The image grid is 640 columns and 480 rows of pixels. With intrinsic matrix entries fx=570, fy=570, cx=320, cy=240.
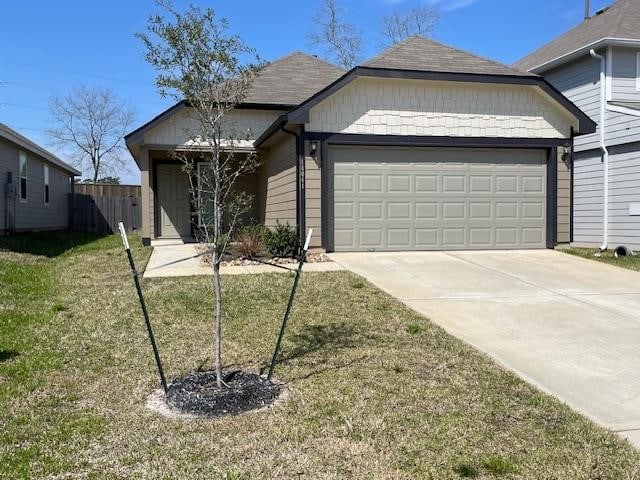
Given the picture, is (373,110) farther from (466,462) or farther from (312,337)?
(466,462)

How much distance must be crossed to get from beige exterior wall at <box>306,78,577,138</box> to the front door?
709 cm

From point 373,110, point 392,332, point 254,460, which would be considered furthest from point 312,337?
point 373,110

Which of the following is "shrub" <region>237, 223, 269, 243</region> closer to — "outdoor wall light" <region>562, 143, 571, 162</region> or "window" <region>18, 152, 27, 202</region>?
"outdoor wall light" <region>562, 143, 571, 162</region>

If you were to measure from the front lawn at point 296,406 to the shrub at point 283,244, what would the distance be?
3.85m

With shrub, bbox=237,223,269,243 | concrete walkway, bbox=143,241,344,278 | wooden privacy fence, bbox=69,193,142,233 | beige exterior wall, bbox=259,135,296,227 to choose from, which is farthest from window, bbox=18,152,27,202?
shrub, bbox=237,223,269,243

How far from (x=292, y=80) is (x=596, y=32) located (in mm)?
7992

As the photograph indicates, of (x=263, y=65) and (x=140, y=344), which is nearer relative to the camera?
(x=263, y=65)

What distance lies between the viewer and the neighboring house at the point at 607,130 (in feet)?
42.1

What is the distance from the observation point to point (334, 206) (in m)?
11.5

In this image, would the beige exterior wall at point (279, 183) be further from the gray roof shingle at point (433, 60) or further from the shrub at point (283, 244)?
the gray roof shingle at point (433, 60)

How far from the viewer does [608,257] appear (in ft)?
37.9

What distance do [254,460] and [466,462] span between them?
1194mm

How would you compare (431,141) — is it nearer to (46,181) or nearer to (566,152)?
(566,152)

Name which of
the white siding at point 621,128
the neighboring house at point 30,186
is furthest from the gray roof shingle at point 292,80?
the white siding at point 621,128
